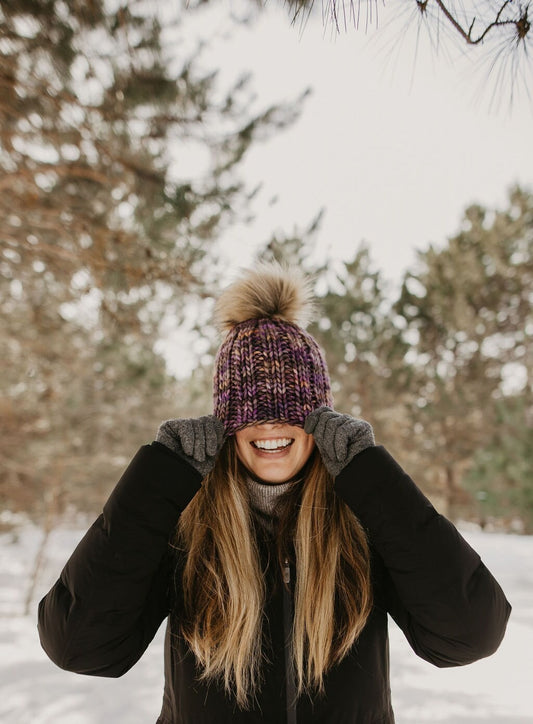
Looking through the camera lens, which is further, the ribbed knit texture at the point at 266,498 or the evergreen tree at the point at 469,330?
the evergreen tree at the point at 469,330

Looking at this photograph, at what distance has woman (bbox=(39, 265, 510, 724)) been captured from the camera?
1192mm

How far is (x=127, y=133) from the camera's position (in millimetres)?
3119

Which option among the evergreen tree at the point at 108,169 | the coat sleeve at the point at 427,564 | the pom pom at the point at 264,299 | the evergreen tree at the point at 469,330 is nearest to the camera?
the coat sleeve at the point at 427,564

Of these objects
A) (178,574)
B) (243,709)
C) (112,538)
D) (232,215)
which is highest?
(232,215)

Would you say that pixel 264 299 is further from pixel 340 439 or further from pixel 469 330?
pixel 469 330

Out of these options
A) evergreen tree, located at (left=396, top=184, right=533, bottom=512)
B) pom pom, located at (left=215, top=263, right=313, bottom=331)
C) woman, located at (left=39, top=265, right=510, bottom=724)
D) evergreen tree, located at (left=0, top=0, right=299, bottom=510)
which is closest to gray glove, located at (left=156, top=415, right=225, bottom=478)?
woman, located at (left=39, top=265, right=510, bottom=724)

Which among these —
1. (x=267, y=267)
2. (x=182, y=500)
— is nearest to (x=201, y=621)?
(x=182, y=500)

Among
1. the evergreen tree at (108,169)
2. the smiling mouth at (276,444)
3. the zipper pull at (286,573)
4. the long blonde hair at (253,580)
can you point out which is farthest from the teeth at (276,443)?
the evergreen tree at (108,169)

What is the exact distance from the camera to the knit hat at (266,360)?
1503 millimetres

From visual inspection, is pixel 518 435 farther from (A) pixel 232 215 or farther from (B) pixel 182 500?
(B) pixel 182 500

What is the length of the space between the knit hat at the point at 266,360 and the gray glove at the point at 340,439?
0.59 feet

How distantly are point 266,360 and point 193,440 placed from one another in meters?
0.37

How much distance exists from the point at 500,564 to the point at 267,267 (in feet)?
22.7

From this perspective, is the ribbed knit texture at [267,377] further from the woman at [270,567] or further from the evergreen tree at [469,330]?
the evergreen tree at [469,330]
